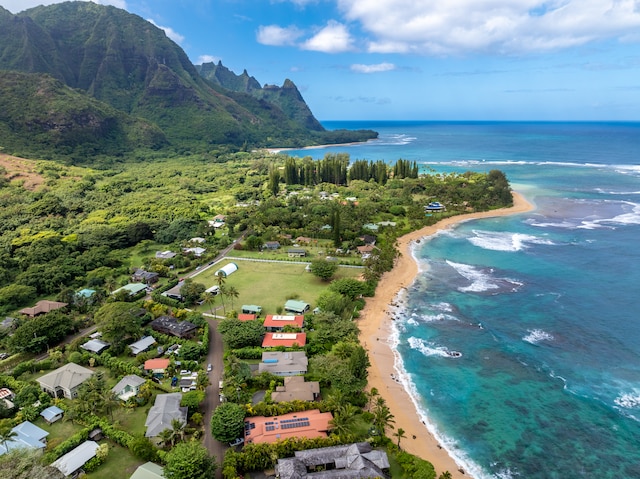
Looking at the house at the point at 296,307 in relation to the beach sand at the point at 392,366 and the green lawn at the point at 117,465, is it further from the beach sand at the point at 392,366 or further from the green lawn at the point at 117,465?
the green lawn at the point at 117,465

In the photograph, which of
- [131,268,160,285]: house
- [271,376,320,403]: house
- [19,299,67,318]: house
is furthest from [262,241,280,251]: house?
[271,376,320,403]: house

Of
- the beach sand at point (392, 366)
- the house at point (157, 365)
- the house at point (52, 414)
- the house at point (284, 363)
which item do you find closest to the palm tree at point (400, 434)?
the beach sand at point (392, 366)

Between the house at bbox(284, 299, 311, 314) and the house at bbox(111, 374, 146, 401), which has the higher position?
the house at bbox(284, 299, 311, 314)

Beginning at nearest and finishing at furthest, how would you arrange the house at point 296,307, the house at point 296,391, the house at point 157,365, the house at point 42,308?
the house at point 296,391 → the house at point 157,365 → the house at point 42,308 → the house at point 296,307

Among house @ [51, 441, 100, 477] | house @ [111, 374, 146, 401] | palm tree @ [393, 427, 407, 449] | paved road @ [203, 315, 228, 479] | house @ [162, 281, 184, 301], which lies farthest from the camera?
house @ [162, 281, 184, 301]

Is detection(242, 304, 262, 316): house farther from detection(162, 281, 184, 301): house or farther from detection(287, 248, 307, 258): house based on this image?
detection(287, 248, 307, 258): house

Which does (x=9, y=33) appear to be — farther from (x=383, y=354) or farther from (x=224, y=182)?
(x=383, y=354)

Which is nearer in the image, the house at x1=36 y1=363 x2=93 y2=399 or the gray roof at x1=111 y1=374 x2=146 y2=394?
the gray roof at x1=111 y1=374 x2=146 y2=394
